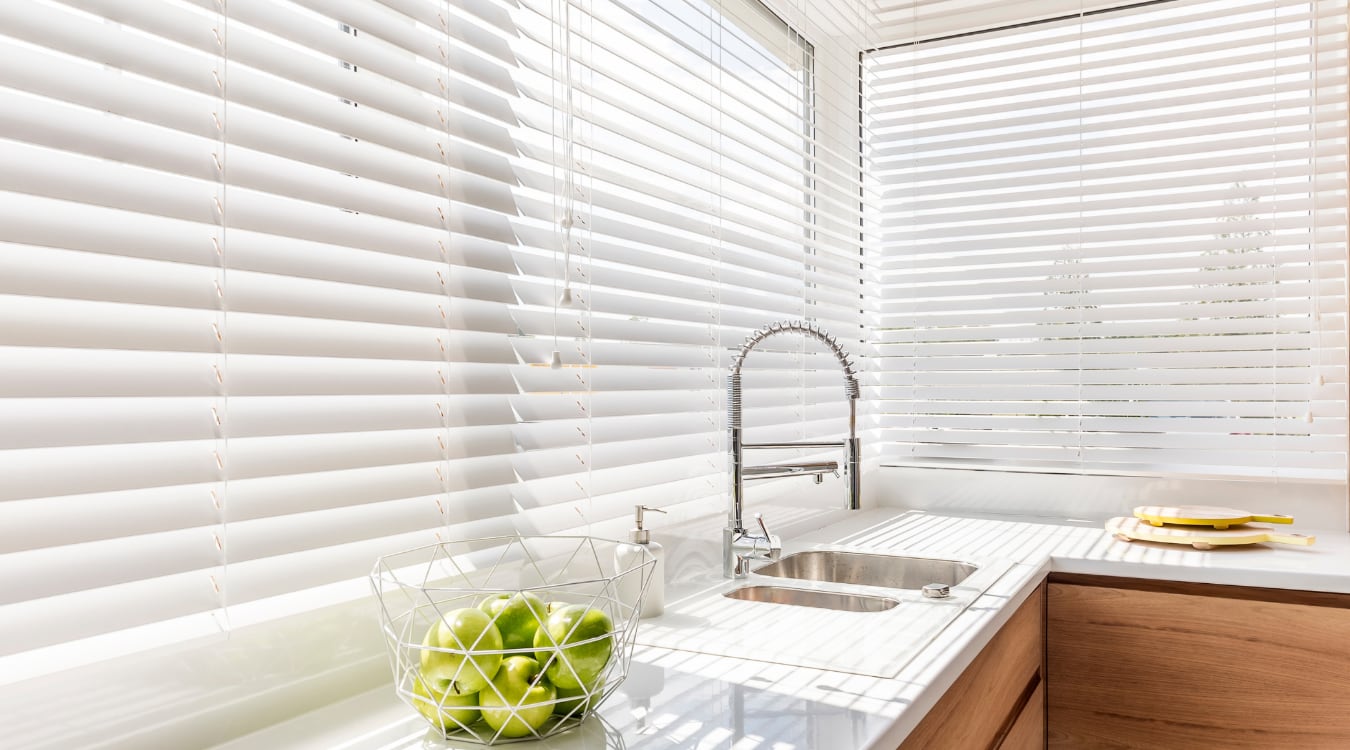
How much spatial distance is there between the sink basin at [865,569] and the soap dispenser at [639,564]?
490mm

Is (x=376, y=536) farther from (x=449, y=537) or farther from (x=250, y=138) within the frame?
(x=250, y=138)

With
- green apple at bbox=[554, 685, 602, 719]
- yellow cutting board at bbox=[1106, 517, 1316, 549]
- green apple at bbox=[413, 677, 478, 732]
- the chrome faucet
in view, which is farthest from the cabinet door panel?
green apple at bbox=[413, 677, 478, 732]

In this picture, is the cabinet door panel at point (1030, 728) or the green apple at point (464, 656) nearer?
the green apple at point (464, 656)

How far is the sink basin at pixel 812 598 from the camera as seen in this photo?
160 cm

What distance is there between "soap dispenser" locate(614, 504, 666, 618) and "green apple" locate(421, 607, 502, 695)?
0.37m

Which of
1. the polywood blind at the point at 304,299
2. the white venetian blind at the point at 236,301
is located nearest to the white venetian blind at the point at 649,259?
the polywood blind at the point at 304,299

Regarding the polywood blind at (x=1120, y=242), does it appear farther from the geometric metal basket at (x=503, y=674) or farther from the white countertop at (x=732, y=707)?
the geometric metal basket at (x=503, y=674)

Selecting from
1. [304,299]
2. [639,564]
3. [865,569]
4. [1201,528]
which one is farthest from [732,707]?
[1201,528]

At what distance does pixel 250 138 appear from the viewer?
955mm

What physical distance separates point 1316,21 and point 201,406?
2.71 meters

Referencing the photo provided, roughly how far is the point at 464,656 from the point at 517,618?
0.22 ft

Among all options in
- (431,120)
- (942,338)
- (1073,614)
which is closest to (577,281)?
(431,120)

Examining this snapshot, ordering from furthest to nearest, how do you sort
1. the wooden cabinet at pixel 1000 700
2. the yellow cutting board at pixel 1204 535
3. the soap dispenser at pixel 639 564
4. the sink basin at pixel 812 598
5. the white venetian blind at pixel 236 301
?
1. the yellow cutting board at pixel 1204 535
2. the sink basin at pixel 812 598
3. the soap dispenser at pixel 639 564
4. the wooden cabinet at pixel 1000 700
5. the white venetian blind at pixel 236 301

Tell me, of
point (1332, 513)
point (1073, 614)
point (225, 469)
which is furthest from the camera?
point (1332, 513)
